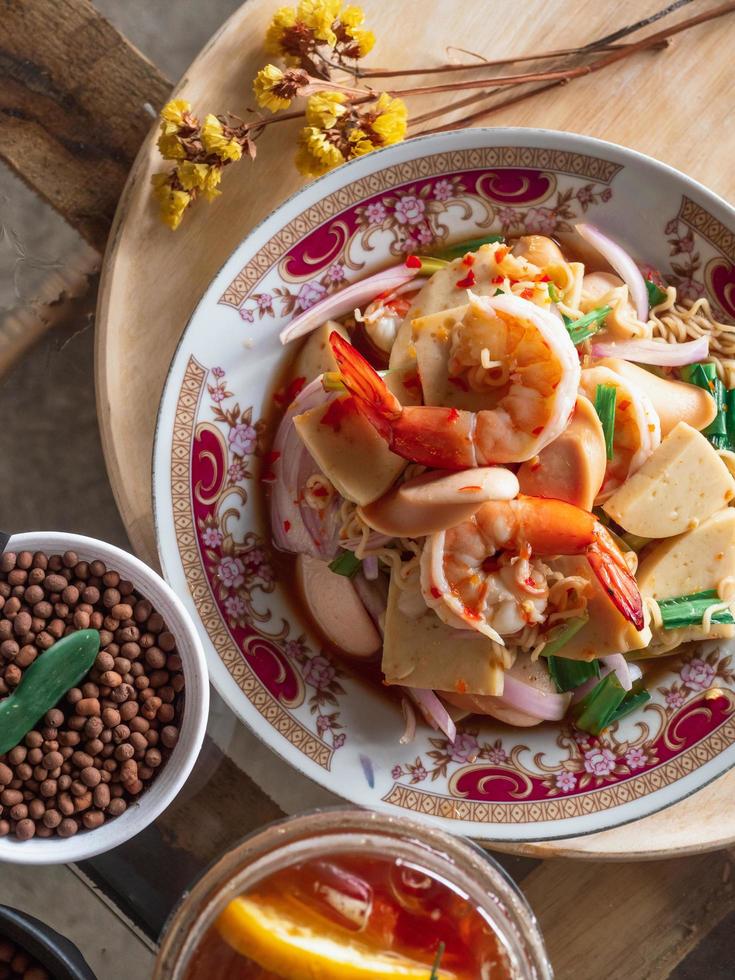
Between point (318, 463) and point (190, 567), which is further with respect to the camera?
point (190, 567)

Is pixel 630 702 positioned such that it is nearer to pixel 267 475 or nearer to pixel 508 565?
pixel 508 565

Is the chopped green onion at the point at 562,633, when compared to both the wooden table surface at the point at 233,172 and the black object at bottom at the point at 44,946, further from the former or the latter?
the black object at bottom at the point at 44,946

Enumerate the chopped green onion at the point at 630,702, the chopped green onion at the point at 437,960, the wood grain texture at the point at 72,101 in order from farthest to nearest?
the wood grain texture at the point at 72,101 → the chopped green onion at the point at 630,702 → the chopped green onion at the point at 437,960

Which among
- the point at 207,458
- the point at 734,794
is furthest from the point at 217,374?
the point at 734,794

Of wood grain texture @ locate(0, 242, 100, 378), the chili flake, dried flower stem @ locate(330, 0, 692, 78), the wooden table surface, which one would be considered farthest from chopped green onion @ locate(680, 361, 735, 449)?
wood grain texture @ locate(0, 242, 100, 378)

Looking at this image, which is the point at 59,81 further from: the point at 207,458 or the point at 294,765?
the point at 294,765

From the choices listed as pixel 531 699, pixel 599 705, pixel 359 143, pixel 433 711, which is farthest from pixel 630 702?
pixel 359 143

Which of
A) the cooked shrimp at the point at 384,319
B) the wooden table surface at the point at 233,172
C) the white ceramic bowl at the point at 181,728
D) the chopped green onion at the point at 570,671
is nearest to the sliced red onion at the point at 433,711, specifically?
the chopped green onion at the point at 570,671
